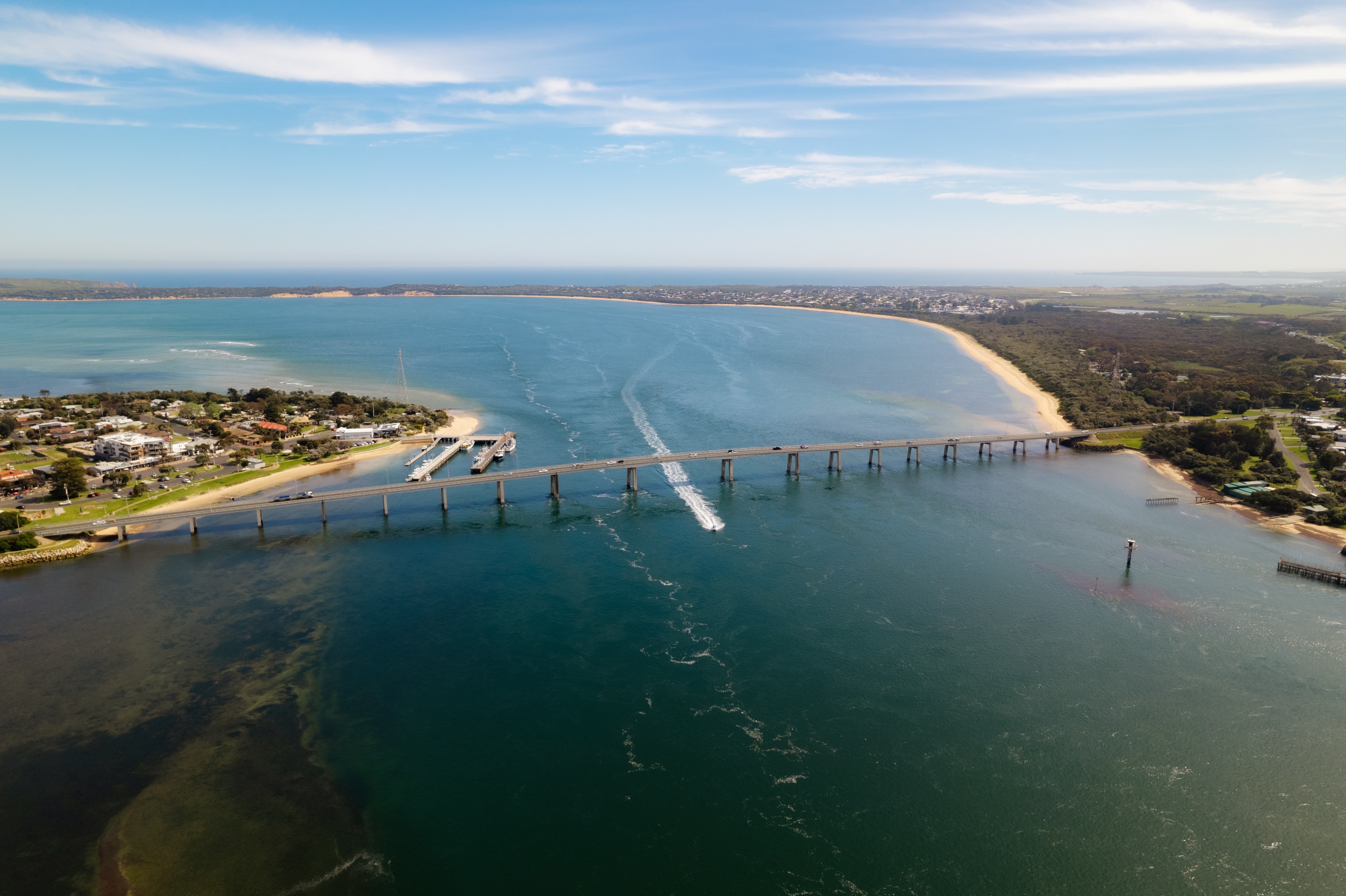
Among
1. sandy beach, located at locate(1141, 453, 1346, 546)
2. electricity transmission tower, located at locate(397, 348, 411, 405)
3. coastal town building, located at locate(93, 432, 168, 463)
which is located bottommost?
sandy beach, located at locate(1141, 453, 1346, 546)

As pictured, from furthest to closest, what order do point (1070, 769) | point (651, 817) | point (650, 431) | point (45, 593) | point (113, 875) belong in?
1. point (650, 431)
2. point (45, 593)
3. point (1070, 769)
4. point (651, 817)
5. point (113, 875)

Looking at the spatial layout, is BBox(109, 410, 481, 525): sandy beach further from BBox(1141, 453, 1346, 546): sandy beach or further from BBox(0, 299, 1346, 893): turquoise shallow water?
BBox(1141, 453, 1346, 546): sandy beach

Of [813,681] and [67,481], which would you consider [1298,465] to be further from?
[67,481]

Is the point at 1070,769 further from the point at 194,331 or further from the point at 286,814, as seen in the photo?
the point at 194,331

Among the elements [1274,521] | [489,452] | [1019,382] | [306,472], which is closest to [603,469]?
[489,452]

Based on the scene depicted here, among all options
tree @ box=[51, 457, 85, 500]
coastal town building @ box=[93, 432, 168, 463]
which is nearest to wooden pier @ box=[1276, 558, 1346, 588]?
tree @ box=[51, 457, 85, 500]

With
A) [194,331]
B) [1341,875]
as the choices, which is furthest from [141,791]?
[194,331]

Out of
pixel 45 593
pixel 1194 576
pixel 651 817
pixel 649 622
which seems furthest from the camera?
pixel 1194 576
